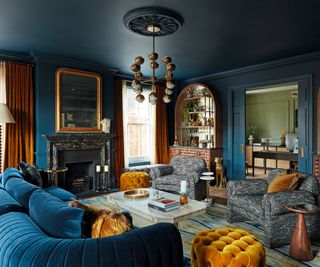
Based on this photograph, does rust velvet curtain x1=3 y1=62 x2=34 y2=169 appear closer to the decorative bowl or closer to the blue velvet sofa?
the decorative bowl

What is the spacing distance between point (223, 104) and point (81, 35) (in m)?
3.80

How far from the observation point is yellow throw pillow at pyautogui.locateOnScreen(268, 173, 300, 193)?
3117mm

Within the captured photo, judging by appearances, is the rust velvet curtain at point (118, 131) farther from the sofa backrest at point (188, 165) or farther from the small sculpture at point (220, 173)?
the small sculpture at point (220, 173)

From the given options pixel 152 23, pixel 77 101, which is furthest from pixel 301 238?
pixel 77 101

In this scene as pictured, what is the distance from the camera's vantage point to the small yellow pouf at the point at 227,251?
1.86 meters

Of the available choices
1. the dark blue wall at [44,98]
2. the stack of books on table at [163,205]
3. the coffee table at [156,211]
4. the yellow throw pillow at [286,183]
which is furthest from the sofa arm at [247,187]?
the dark blue wall at [44,98]

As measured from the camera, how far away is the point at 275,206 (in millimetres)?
2852

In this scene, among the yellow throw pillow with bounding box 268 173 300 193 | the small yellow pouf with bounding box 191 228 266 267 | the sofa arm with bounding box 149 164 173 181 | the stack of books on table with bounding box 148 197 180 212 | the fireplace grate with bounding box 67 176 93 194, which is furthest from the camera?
the fireplace grate with bounding box 67 176 93 194

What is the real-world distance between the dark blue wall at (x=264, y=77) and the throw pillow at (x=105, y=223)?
434 centimetres

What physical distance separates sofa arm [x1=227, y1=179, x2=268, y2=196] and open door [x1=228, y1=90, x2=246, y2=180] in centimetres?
227

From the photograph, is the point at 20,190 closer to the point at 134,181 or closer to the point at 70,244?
the point at 70,244

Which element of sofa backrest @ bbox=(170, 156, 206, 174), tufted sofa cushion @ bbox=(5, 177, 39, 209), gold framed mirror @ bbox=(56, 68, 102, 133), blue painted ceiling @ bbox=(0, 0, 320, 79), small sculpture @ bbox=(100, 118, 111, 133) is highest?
blue painted ceiling @ bbox=(0, 0, 320, 79)

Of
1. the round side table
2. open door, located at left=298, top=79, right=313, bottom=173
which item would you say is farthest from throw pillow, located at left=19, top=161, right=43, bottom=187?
open door, located at left=298, top=79, right=313, bottom=173

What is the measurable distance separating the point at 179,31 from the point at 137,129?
3325 millimetres
